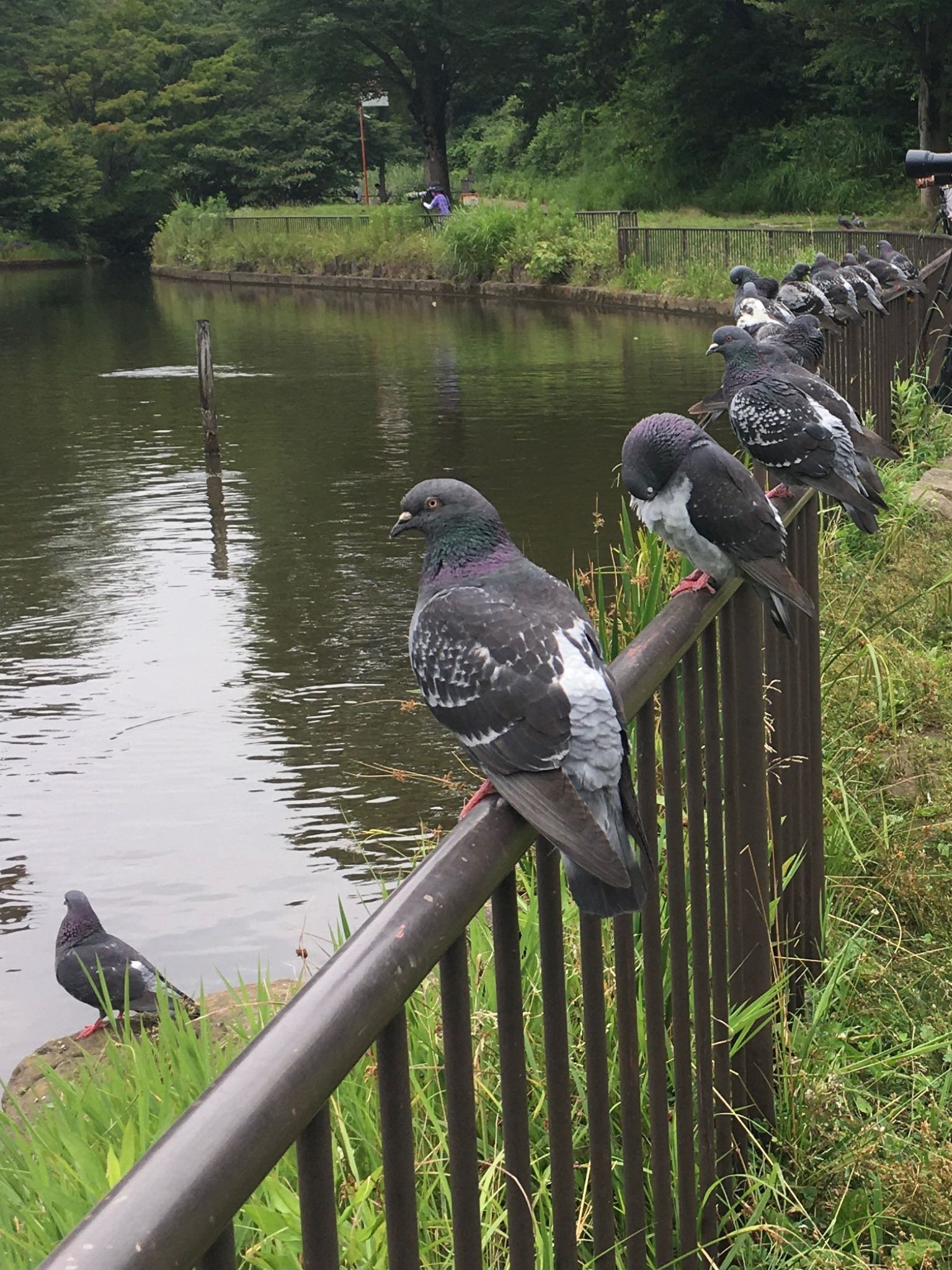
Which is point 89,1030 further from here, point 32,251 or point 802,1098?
point 32,251

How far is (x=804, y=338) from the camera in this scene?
22.0 feet

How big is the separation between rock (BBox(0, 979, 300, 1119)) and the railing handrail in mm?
2852

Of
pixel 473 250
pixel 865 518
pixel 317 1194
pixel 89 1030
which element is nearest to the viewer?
pixel 317 1194

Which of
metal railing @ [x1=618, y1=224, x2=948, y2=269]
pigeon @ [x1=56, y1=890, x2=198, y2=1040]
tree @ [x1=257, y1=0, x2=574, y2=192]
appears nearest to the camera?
pigeon @ [x1=56, y1=890, x2=198, y2=1040]

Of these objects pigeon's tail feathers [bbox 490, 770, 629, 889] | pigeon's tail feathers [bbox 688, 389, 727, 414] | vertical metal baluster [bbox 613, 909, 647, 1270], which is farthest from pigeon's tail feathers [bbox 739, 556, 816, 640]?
pigeon's tail feathers [bbox 688, 389, 727, 414]

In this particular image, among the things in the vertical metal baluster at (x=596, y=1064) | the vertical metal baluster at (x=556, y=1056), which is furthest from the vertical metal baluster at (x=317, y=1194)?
the vertical metal baluster at (x=596, y=1064)

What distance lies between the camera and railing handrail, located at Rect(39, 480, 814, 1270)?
2.63 ft

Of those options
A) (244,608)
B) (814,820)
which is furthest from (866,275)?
(814,820)

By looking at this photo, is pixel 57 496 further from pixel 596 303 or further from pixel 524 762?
pixel 596 303

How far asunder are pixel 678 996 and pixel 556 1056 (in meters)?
0.52

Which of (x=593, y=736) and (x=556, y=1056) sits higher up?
(x=593, y=736)

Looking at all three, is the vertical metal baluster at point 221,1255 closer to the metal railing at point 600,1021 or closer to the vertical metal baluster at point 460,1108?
the metal railing at point 600,1021

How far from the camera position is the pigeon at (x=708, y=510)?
306 cm

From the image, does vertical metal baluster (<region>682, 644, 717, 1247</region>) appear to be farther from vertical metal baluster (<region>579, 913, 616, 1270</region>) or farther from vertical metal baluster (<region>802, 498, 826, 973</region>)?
vertical metal baluster (<region>802, 498, 826, 973</region>)
